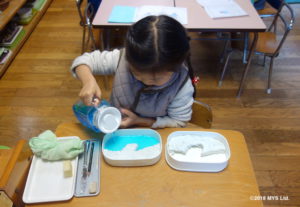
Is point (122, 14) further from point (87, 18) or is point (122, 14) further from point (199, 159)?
point (199, 159)

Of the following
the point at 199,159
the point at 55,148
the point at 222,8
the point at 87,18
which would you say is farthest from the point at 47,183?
the point at 222,8

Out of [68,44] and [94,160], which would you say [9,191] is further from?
[68,44]

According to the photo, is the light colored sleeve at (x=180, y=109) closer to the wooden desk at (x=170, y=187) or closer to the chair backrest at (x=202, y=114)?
the chair backrest at (x=202, y=114)

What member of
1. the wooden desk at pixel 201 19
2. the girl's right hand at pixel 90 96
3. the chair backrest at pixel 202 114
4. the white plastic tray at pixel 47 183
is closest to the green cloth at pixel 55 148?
the white plastic tray at pixel 47 183

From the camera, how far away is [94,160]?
2.40ft

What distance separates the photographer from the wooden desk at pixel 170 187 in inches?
25.4

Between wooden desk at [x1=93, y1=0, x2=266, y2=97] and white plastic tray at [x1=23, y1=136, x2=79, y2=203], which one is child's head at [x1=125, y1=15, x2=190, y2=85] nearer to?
white plastic tray at [x1=23, y1=136, x2=79, y2=203]

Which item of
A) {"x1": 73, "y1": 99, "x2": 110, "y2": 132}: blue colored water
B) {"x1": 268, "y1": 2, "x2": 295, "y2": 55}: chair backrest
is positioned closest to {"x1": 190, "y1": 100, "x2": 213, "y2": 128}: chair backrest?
{"x1": 73, "y1": 99, "x2": 110, "y2": 132}: blue colored water

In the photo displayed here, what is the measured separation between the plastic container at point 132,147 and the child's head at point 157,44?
0.23 metres

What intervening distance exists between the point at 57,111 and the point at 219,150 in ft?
4.75

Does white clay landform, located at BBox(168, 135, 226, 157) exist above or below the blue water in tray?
above

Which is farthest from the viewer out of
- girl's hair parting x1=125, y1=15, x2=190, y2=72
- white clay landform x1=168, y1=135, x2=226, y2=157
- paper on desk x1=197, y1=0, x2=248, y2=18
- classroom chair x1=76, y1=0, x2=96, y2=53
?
classroom chair x1=76, y1=0, x2=96, y2=53

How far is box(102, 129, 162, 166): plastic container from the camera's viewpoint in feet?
2.31

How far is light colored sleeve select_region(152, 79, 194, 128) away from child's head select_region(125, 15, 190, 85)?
20 cm
